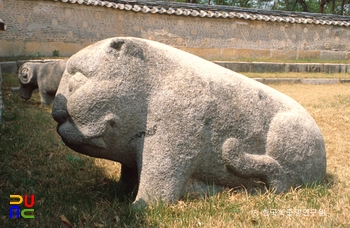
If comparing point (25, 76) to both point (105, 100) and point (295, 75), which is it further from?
point (295, 75)

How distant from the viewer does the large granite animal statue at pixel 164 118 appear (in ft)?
8.02

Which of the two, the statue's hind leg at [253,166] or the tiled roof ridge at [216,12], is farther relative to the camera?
the tiled roof ridge at [216,12]

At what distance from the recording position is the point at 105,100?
7.91ft

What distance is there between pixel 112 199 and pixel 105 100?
2.64ft

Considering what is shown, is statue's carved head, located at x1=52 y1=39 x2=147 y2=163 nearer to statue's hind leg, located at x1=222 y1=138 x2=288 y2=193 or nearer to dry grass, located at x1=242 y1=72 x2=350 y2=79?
statue's hind leg, located at x1=222 y1=138 x2=288 y2=193

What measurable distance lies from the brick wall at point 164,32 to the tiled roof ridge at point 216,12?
0.57 feet

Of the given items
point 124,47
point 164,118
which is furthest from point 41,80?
point 164,118

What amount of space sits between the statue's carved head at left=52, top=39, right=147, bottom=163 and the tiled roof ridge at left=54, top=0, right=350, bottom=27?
8.38m

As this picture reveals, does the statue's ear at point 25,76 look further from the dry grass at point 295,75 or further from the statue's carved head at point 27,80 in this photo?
the dry grass at point 295,75

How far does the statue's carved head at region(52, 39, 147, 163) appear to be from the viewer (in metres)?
2.42

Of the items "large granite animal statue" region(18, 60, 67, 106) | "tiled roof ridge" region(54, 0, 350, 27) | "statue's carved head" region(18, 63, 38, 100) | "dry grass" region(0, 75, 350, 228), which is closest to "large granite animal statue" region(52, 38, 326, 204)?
"dry grass" region(0, 75, 350, 228)

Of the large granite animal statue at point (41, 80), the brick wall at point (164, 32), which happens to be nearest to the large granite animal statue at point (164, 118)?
the large granite animal statue at point (41, 80)

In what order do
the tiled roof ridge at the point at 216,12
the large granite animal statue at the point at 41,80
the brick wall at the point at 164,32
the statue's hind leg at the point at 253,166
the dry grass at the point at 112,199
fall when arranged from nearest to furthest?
the dry grass at the point at 112,199
the statue's hind leg at the point at 253,166
the large granite animal statue at the point at 41,80
the brick wall at the point at 164,32
the tiled roof ridge at the point at 216,12

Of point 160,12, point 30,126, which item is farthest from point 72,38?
point 30,126
